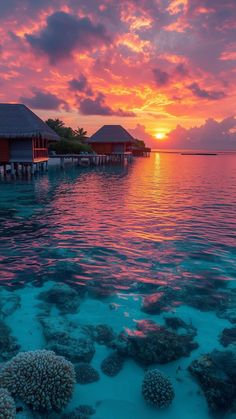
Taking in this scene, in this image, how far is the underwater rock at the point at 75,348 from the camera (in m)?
4.67

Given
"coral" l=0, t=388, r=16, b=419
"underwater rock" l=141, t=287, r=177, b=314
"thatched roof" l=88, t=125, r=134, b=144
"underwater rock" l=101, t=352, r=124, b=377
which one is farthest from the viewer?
"thatched roof" l=88, t=125, r=134, b=144

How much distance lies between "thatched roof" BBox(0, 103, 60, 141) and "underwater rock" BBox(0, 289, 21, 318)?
Answer: 19060mm

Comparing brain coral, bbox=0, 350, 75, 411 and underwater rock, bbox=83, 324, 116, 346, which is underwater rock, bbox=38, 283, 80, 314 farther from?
brain coral, bbox=0, 350, 75, 411

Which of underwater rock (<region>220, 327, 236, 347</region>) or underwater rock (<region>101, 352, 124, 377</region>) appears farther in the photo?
underwater rock (<region>220, 327, 236, 347</region>)

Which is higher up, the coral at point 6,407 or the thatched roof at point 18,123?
the thatched roof at point 18,123

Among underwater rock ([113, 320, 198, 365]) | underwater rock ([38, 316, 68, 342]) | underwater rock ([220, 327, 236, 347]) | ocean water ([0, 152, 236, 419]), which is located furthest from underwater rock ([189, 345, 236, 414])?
underwater rock ([38, 316, 68, 342])

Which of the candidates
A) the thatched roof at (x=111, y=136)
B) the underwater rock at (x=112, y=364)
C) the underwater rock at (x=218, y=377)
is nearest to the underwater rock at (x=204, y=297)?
the underwater rock at (x=218, y=377)

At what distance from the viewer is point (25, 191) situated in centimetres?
1898

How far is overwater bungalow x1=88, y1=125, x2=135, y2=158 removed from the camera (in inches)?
1973

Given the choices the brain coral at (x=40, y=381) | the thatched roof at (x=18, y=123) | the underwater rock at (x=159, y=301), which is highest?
the thatched roof at (x=18, y=123)

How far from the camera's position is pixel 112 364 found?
181 inches

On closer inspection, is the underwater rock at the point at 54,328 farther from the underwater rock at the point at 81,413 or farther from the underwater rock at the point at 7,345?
the underwater rock at the point at 81,413

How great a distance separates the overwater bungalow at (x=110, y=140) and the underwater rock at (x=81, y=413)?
156 feet

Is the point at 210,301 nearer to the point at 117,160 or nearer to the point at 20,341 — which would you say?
the point at 20,341
